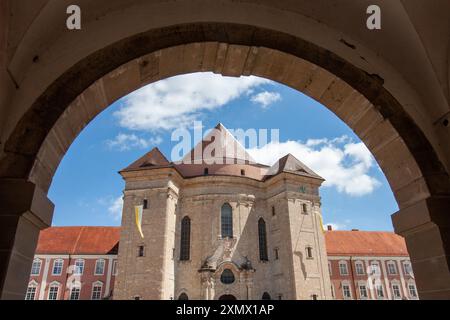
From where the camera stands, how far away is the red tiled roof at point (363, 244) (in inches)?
1537

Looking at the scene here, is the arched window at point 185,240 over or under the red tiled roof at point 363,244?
under

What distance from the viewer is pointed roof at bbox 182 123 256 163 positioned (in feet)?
108

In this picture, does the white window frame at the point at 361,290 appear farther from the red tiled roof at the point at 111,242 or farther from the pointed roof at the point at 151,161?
the pointed roof at the point at 151,161

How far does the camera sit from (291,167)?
3067 cm

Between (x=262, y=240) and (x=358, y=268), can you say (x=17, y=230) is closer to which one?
(x=262, y=240)

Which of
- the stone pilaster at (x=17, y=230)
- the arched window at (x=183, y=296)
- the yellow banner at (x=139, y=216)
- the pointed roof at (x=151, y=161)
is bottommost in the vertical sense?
the stone pilaster at (x=17, y=230)

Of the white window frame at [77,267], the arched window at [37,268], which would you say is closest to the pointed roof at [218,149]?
the white window frame at [77,267]

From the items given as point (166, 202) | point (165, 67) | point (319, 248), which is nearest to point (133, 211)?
point (166, 202)

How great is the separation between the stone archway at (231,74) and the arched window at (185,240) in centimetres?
2451

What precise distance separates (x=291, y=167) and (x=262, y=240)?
7.23 m

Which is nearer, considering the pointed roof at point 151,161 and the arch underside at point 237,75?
the arch underside at point 237,75

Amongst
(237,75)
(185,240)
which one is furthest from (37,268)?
(237,75)

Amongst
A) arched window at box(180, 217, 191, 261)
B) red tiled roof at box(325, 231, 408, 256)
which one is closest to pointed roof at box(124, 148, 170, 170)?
arched window at box(180, 217, 191, 261)
